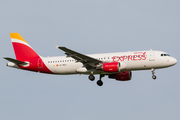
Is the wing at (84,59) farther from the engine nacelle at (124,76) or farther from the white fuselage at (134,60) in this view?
the engine nacelle at (124,76)

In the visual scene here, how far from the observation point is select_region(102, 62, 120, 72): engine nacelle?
43.9 metres

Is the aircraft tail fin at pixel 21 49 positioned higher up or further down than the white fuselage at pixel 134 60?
higher up

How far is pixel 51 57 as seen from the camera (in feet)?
161

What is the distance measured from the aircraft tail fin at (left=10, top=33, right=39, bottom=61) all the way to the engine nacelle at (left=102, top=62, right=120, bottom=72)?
1096 cm

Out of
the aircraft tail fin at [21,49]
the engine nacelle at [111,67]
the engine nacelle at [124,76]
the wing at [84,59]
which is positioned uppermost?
the aircraft tail fin at [21,49]

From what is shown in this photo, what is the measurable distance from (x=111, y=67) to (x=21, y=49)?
48.0 ft

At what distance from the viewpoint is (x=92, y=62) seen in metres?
45.4

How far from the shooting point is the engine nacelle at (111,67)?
43.9m

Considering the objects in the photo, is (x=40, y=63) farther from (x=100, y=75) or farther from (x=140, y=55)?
(x=140, y=55)

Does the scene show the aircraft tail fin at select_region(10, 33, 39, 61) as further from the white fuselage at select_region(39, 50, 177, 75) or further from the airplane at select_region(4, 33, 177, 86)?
the white fuselage at select_region(39, 50, 177, 75)

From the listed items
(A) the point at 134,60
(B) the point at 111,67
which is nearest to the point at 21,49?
(B) the point at 111,67

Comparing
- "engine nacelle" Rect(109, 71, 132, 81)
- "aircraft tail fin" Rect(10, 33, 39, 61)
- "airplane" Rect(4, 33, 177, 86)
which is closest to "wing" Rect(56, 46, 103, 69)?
"airplane" Rect(4, 33, 177, 86)

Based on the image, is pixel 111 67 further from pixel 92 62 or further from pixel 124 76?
pixel 124 76

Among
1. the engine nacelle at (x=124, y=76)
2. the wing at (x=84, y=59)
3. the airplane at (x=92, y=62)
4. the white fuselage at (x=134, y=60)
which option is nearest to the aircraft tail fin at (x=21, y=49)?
the airplane at (x=92, y=62)
